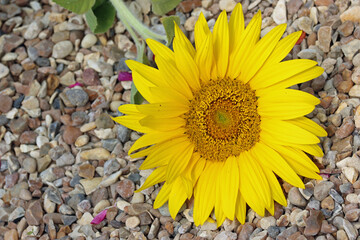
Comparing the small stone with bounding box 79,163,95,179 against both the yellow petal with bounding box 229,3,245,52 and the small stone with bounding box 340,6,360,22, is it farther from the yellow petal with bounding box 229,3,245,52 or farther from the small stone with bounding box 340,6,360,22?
the small stone with bounding box 340,6,360,22

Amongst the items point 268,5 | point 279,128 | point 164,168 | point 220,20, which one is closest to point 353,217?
point 279,128

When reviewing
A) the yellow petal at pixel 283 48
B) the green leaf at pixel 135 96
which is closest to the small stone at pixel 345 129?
the yellow petal at pixel 283 48

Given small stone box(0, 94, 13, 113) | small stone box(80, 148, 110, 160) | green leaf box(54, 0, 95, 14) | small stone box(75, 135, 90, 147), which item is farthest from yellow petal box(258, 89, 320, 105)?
small stone box(0, 94, 13, 113)

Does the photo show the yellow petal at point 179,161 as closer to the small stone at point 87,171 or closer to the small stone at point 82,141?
the small stone at point 87,171

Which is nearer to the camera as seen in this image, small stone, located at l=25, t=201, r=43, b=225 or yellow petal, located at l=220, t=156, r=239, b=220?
yellow petal, located at l=220, t=156, r=239, b=220

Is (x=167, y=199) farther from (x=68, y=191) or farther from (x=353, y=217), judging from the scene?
(x=353, y=217)

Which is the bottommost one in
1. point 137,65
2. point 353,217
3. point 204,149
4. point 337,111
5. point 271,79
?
point 353,217
